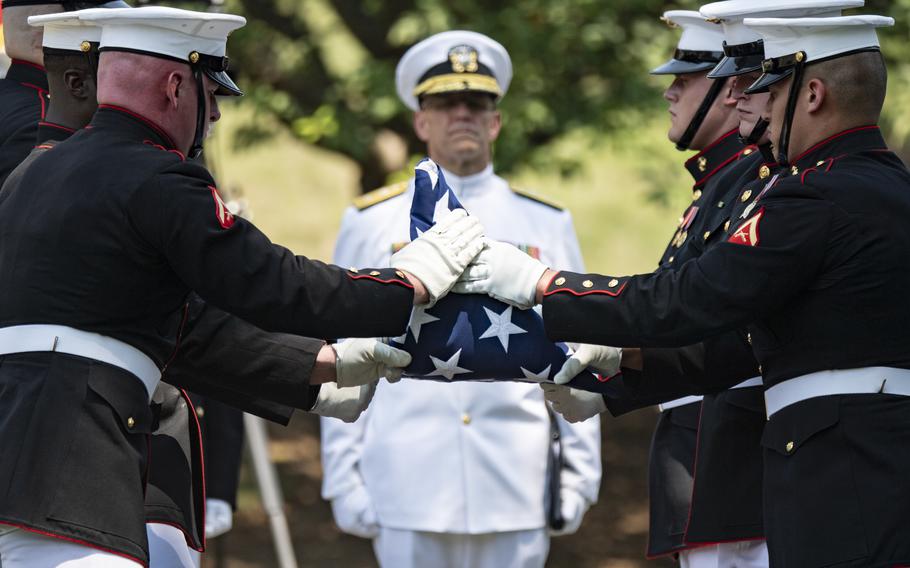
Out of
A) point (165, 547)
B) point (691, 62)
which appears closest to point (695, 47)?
point (691, 62)

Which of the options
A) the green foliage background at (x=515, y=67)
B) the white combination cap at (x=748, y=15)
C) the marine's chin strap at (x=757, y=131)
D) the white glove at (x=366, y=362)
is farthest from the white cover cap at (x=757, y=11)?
the green foliage background at (x=515, y=67)

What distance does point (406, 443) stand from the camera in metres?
A: 5.30

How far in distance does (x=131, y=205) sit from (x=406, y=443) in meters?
2.16

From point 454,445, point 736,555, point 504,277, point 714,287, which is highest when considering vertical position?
point 714,287

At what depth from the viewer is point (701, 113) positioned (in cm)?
460

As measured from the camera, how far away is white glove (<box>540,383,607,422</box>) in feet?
14.1

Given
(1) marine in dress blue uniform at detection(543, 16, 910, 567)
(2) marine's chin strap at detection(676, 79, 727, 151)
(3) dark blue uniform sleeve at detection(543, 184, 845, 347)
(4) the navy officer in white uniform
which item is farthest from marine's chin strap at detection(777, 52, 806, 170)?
(4) the navy officer in white uniform

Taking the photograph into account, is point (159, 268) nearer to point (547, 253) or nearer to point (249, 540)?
point (547, 253)

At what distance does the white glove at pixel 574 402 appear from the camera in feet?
14.1

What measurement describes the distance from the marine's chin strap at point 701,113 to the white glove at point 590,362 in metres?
0.94

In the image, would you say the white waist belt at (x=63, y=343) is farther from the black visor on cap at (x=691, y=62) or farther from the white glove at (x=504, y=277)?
the black visor on cap at (x=691, y=62)

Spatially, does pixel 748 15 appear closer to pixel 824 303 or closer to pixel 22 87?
pixel 824 303

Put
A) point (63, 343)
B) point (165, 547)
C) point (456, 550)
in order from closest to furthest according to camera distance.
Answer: point (63, 343) < point (165, 547) < point (456, 550)

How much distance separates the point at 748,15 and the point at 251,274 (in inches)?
60.3
